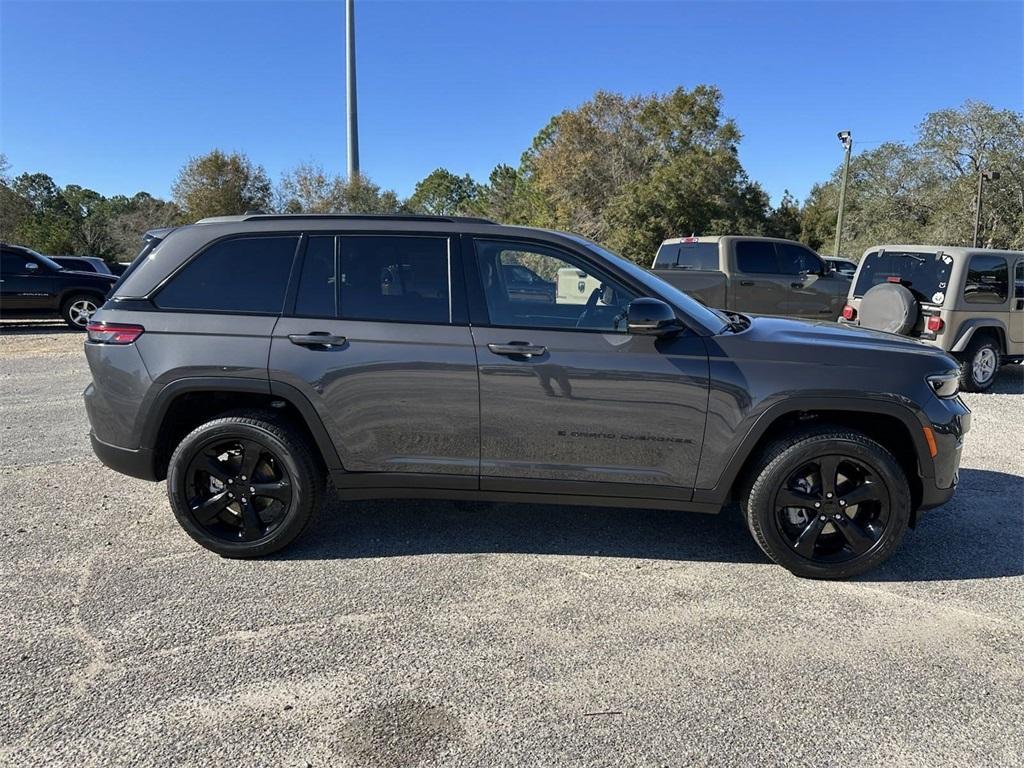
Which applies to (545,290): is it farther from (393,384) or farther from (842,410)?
(842,410)

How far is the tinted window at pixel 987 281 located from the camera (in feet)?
25.3

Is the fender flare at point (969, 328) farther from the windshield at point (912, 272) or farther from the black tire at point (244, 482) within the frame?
the black tire at point (244, 482)

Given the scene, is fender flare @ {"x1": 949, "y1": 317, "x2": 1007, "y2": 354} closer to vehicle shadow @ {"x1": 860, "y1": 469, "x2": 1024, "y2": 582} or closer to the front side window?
vehicle shadow @ {"x1": 860, "y1": 469, "x2": 1024, "y2": 582}

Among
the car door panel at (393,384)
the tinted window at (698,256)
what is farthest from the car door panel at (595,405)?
the tinted window at (698,256)

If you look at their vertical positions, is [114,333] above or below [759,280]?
below

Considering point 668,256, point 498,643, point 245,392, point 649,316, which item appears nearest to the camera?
point 498,643

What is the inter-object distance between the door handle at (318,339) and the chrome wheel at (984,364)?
7.86m

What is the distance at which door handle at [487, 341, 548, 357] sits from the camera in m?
3.32

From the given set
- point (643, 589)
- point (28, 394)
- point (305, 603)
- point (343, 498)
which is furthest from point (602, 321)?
point (28, 394)

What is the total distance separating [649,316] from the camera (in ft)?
10.3

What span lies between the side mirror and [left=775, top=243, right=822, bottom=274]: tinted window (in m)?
8.49

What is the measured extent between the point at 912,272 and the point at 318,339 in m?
7.57

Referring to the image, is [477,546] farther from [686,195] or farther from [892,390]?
[686,195]

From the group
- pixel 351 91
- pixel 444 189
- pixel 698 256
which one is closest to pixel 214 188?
pixel 351 91
